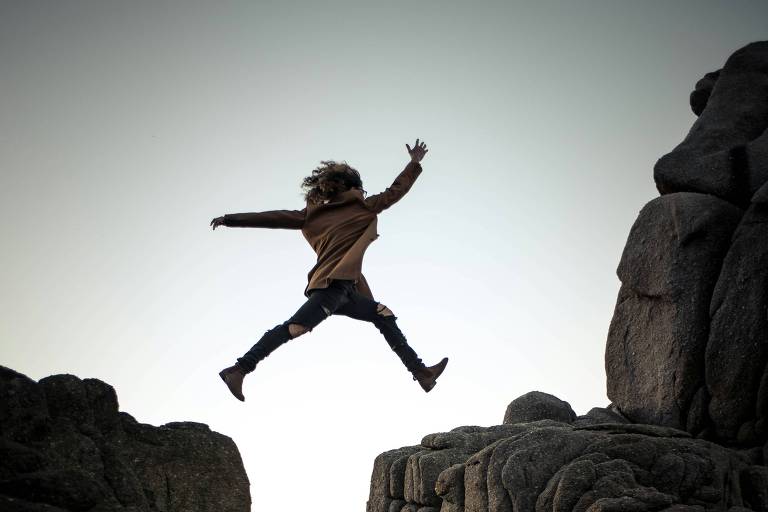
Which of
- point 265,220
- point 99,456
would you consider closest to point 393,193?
point 265,220

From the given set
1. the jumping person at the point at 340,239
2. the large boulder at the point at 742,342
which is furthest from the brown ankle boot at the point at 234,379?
the large boulder at the point at 742,342

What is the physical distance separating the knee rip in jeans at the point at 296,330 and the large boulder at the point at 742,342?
7534 millimetres

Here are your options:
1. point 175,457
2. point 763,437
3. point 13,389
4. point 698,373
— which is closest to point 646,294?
point 698,373

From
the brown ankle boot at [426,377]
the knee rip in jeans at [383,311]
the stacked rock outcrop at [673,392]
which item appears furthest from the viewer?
the brown ankle boot at [426,377]

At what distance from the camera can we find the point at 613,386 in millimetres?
19703

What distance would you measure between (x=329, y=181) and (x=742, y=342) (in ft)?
25.7

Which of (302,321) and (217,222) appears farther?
(217,222)

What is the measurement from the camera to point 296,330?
14992 mm

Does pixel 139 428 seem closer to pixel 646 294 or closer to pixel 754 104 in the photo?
pixel 646 294

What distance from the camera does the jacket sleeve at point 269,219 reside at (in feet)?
51.9

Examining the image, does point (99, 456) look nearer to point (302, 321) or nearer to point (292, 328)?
point (292, 328)

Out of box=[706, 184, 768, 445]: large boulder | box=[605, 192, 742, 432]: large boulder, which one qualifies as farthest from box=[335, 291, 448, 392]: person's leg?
box=[706, 184, 768, 445]: large boulder

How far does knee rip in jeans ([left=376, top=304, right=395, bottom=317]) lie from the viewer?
15922 millimetres

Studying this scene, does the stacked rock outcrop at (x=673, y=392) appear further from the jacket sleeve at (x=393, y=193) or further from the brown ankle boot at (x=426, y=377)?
the jacket sleeve at (x=393, y=193)
